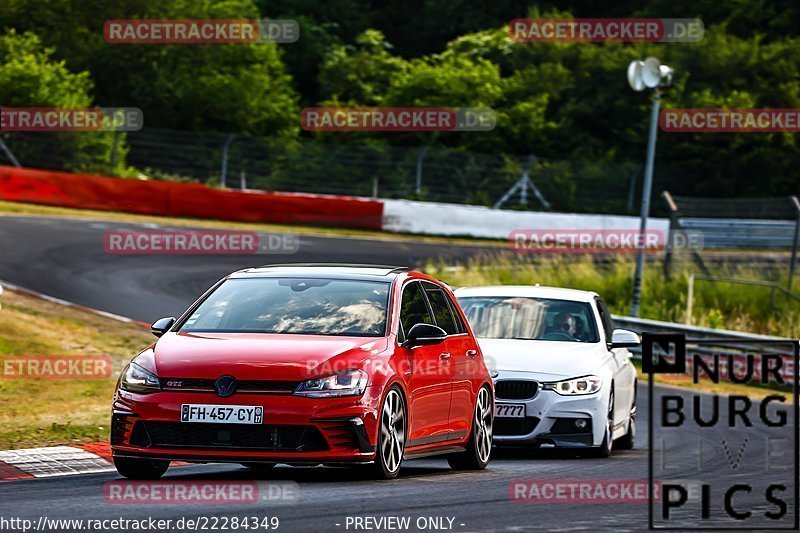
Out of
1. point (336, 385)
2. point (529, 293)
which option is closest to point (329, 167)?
point (529, 293)

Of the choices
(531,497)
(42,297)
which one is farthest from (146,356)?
(42,297)

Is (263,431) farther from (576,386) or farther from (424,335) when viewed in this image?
(576,386)

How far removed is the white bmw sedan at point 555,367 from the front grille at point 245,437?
13.0ft

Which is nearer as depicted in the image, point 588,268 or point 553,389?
point 553,389

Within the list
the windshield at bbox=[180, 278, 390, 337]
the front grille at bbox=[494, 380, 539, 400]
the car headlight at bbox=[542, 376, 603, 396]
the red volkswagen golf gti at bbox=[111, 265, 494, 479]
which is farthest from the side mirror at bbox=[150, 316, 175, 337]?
the car headlight at bbox=[542, 376, 603, 396]

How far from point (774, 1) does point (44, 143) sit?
33.5 metres

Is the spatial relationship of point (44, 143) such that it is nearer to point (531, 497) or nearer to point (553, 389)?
point (553, 389)

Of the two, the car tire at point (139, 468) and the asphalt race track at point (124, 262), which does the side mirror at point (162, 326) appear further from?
the asphalt race track at point (124, 262)

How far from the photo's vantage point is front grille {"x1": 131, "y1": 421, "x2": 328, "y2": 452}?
896 centimetres

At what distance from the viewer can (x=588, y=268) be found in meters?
31.2

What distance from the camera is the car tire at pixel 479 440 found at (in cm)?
1116

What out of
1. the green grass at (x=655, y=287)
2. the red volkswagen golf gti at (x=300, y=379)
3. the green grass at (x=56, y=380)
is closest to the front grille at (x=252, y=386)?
the red volkswagen golf gti at (x=300, y=379)

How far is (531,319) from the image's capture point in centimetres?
1405

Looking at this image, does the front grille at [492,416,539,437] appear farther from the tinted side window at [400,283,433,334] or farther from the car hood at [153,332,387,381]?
the car hood at [153,332,387,381]
